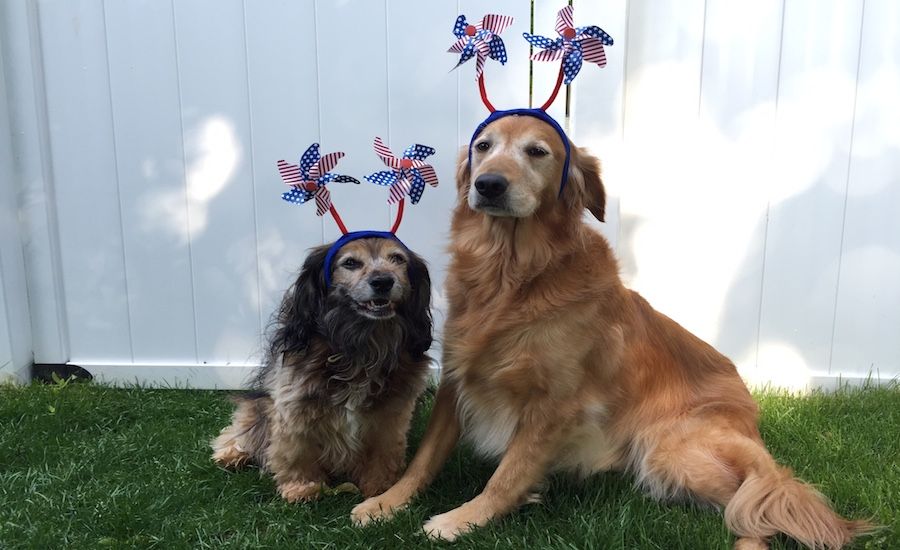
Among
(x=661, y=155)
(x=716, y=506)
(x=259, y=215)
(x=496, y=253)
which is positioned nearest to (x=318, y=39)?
(x=259, y=215)

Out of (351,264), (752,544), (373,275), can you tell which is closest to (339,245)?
(351,264)

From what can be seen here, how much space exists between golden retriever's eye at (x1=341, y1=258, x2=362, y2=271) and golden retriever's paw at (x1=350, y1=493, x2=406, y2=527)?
851 millimetres

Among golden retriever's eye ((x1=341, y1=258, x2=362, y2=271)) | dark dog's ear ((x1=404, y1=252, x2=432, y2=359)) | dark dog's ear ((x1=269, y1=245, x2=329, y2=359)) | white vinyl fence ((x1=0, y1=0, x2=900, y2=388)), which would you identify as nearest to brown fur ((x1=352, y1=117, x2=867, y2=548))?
dark dog's ear ((x1=404, y1=252, x2=432, y2=359))

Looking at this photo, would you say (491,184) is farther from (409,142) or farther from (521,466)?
(409,142)

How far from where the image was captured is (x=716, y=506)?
6.94 feet

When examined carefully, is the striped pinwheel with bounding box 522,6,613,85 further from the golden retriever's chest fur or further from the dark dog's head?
the dark dog's head

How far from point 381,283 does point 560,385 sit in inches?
28.3

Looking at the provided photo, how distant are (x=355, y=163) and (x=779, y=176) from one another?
219 centimetres

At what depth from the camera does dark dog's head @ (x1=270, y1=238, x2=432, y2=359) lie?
2182 mm

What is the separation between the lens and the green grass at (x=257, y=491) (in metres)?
2.04

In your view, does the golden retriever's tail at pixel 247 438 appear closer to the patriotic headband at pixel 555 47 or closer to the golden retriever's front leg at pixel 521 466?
the golden retriever's front leg at pixel 521 466

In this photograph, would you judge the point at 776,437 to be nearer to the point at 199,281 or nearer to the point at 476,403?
the point at 476,403

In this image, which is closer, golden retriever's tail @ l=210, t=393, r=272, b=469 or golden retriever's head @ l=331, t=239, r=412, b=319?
golden retriever's head @ l=331, t=239, r=412, b=319

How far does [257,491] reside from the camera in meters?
2.38
